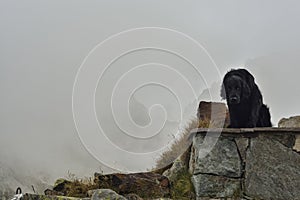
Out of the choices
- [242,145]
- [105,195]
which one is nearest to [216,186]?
[242,145]

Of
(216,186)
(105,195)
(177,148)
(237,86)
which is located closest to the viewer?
(105,195)

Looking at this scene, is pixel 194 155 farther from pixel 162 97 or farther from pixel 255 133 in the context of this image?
pixel 162 97

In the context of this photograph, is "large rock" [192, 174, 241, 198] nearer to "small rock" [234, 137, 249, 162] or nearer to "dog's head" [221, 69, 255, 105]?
"small rock" [234, 137, 249, 162]

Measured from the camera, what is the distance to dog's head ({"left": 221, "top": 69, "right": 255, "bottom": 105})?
515cm

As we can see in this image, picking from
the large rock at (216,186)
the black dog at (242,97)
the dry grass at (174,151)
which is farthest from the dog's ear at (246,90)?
the large rock at (216,186)

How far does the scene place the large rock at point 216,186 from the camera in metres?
4.18

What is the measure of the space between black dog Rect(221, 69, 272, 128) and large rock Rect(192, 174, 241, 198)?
1.22 m

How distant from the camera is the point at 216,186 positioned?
421 cm

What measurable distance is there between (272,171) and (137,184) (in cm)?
140

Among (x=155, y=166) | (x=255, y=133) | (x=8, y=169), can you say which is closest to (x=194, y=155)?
(x=255, y=133)

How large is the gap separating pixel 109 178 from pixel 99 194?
29.8 inches

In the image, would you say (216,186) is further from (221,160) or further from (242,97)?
(242,97)

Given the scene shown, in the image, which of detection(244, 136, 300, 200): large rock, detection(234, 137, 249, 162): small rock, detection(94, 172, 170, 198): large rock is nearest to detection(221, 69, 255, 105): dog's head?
detection(234, 137, 249, 162): small rock

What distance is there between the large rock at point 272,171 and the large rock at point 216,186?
12 cm
